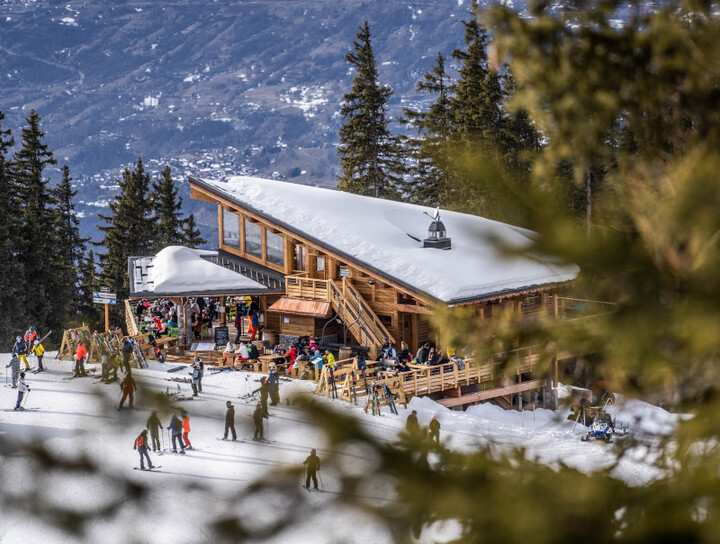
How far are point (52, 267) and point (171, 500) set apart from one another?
5086 cm

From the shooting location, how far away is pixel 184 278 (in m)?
33.7

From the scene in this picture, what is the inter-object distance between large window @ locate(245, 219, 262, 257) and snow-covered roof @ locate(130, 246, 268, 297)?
4.04 feet

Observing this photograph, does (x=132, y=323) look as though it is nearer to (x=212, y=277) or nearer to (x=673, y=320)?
(x=212, y=277)

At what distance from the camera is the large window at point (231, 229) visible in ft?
118

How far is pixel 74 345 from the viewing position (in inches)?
1303

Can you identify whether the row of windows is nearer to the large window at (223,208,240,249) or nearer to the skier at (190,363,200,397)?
the large window at (223,208,240,249)

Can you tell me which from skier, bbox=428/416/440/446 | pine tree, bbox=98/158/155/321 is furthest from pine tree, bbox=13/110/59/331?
skier, bbox=428/416/440/446

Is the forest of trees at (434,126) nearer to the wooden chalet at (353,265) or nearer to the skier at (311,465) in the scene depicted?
the wooden chalet at (353,265)

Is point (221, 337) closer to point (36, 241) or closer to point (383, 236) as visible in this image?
point (383, 236)

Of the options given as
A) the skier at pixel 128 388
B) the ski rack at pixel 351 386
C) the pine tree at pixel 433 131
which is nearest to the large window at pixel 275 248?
the ski rack at pixel 351 386

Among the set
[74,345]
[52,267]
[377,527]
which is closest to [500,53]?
[377,527]

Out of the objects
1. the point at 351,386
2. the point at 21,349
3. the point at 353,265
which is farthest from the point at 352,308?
the point at 21,349

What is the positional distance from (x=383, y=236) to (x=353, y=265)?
2716 mm

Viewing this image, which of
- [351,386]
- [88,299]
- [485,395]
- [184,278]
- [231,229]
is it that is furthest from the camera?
[88,299]
